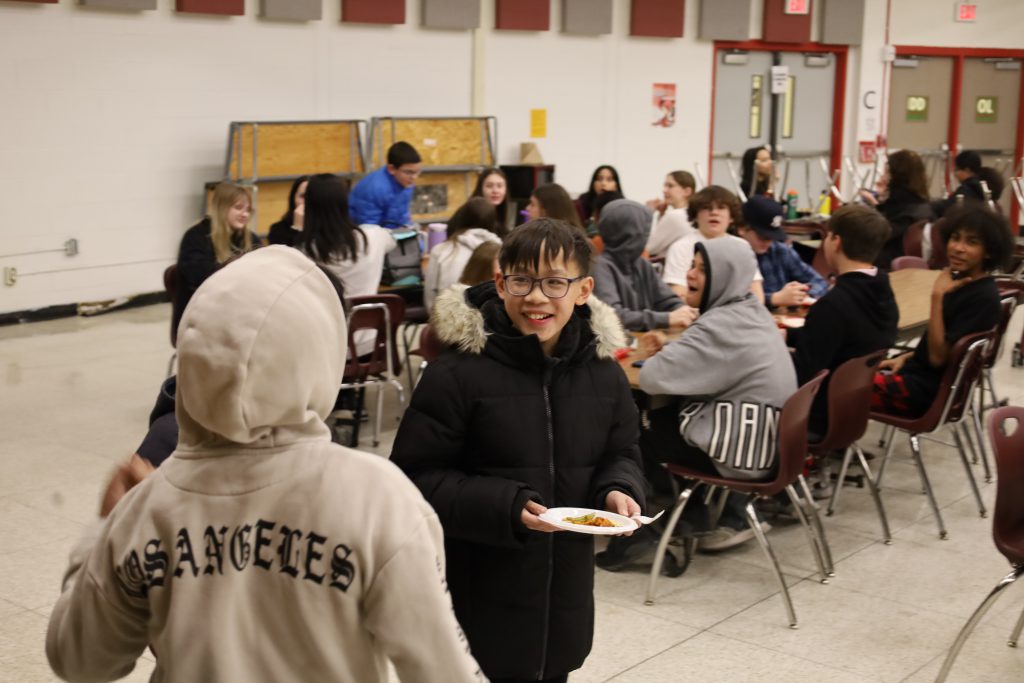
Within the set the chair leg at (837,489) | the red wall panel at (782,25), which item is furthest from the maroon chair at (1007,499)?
the red wall panel at (782,25)

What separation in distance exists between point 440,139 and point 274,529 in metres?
10.7

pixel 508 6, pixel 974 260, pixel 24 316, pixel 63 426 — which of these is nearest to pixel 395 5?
pixel 508 6

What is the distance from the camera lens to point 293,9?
10.9 meters

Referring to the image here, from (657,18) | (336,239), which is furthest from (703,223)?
(657,18)

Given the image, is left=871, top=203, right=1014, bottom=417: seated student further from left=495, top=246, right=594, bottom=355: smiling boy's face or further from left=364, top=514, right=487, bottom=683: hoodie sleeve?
left=364, top=514, right=487, bottom=683: hoodie sleeve

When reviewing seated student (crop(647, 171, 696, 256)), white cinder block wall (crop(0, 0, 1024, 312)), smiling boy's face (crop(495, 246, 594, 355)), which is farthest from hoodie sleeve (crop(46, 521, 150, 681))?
white cinder block wall (crop(0, 0, 1024, 312))

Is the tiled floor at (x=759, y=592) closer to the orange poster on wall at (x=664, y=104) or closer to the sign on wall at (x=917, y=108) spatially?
the orange poster on wall at (x=664, y=104)

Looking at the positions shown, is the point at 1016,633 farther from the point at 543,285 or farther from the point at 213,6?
the point at 213,6

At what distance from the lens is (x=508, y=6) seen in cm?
1259

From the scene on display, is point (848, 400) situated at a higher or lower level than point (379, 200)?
lower

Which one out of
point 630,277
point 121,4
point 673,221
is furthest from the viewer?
point 121,4

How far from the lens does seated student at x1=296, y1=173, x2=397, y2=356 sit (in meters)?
6.17

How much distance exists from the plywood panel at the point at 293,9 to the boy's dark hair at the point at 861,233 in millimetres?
7109

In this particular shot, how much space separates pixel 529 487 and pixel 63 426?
4.72m
